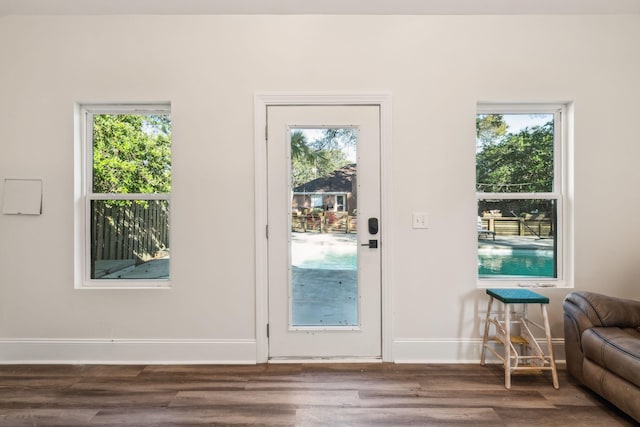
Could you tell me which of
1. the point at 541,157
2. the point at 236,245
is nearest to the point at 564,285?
the point at 541,157

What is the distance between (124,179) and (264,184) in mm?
1146

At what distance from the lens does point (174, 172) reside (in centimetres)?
237

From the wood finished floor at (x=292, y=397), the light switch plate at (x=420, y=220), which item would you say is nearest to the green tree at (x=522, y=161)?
the light switch plate at (x=420, y=220)

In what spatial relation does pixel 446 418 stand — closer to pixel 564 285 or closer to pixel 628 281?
pixel 564 285

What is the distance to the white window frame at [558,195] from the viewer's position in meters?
2.38

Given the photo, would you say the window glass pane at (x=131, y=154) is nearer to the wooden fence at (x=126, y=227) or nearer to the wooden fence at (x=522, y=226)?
the wooden fence at (x=126, y=227)

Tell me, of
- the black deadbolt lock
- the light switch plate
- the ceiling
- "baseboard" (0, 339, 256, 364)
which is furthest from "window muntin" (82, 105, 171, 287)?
the light switch plate

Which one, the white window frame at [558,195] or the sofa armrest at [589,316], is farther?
the white window frame at [558,195]

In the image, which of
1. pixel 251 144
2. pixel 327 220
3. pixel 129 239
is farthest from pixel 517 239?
pixel 129 239

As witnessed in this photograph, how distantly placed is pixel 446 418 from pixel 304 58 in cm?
256

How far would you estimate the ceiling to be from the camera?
2213mm

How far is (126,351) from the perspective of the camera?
92.8 inches

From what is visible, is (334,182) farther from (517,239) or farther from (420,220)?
(517,239)

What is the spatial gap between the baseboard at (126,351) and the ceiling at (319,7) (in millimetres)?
2484
